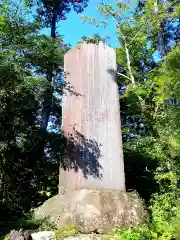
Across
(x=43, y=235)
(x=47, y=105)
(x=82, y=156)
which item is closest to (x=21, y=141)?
(x=82, y=156)

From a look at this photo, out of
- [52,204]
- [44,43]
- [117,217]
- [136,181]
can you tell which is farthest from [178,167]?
[44,43]

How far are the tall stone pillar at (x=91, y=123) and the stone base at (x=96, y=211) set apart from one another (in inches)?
12.2

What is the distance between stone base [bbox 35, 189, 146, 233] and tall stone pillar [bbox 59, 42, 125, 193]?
1.01 ft

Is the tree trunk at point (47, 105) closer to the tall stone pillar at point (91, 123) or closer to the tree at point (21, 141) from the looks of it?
the tree at point (21, 141)

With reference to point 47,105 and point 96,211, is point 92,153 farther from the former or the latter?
point 47,105

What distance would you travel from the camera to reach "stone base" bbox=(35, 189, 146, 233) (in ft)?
21.1

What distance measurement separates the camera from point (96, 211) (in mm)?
6508

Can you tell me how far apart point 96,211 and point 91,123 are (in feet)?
7.03

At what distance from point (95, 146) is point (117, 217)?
171 centimetres

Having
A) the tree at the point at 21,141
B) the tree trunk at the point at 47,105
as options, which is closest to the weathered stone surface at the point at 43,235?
the tree at the point at 21,141

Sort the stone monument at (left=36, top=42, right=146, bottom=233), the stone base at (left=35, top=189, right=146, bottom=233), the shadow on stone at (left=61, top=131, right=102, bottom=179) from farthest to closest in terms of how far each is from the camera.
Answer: the shadow on stone at (left=61, top=131, right=102, bottom=179), the stone monument at (left=36, top=42, right=146, bottom=233), the stone base at (left=35, top=189, right=146, bottom=233)

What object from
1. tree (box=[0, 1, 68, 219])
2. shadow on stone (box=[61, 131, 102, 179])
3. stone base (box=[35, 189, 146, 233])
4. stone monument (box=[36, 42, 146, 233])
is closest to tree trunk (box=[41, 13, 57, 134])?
tree (box=[0, 1, 68, 219])

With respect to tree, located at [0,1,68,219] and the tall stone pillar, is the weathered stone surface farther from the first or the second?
tree, located at [0,1,68,219]

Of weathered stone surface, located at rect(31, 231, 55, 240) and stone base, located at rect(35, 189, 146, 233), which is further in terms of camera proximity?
stone base, located at rect(35, 189, 146, 233)
